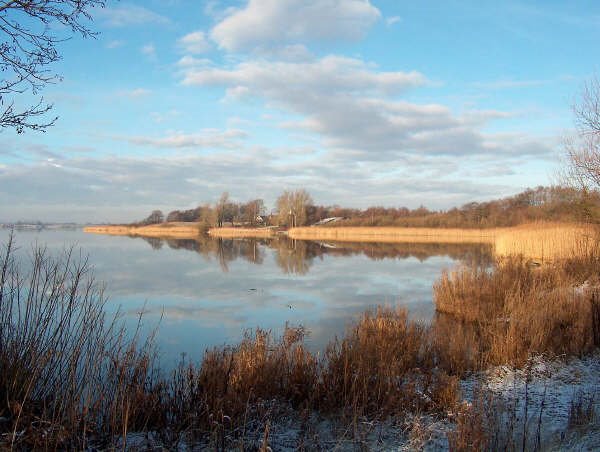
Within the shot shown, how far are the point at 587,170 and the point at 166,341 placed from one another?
35.1 ft

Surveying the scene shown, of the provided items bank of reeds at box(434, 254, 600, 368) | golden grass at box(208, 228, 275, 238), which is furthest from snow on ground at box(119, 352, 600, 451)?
golden grass at box(208, 228, 275, 238)

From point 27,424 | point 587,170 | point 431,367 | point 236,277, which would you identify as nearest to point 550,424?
point 431,367

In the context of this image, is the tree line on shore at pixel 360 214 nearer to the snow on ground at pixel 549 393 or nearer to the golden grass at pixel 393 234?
the golden grass at pixel 393 234

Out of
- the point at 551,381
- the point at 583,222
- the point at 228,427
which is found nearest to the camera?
the point at 228,427

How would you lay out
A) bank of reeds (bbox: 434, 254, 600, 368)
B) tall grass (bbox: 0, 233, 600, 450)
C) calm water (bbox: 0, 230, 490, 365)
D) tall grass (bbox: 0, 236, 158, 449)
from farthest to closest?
calm water (bbox: 0, 230, 490, 365)
bank of reeds (bbox: 434, 254, 600, 368)
tall grass (bbox: 0, 233, 600, 450)
tall grass (bbox: 0, 236, 158, 449)

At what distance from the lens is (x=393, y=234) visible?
4391 cm

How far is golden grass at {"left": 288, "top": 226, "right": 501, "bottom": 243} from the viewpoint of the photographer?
38.4 m

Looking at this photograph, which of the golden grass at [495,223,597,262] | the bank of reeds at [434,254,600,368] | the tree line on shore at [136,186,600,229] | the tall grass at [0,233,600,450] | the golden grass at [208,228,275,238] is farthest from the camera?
the golden grass at [208,228,275,238]

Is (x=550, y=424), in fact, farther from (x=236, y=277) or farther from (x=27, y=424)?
(x=236, y=277)

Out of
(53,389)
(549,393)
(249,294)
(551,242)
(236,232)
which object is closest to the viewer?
(53,389)

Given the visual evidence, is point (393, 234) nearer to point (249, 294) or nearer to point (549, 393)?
point (249, 294)

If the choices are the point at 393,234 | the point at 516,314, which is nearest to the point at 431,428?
the point at 516,314

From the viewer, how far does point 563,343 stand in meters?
5.89

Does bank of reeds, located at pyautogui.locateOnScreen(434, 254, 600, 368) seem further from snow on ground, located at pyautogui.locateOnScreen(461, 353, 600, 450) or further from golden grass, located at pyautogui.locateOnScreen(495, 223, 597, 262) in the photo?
golden grass, located at pyautogui.locateOnScreen(495, 223, 597, 262)
